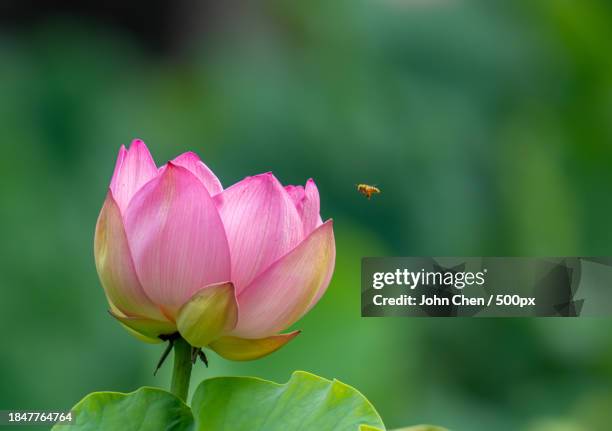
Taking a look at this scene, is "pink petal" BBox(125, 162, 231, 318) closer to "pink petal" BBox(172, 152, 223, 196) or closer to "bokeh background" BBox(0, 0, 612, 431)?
"pink petal" BBox(172, 152, 223, 196)

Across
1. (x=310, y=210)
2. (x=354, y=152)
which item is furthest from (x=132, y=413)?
(x=354, y=152)

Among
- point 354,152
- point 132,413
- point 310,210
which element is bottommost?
point 132,413

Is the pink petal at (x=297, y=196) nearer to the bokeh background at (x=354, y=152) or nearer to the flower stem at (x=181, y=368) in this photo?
the flower stem at (x=181, y=368)

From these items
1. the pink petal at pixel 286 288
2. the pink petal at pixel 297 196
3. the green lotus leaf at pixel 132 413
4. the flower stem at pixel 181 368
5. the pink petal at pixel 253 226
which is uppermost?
the pink petal at pixel 297 196

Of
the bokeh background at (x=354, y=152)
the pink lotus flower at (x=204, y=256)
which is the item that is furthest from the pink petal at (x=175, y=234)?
the bokeh background at (x=354, y=152)

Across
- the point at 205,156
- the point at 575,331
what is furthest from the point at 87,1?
the point at 575,331

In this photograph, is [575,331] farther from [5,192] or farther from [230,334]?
[230,334]

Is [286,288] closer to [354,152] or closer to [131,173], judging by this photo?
[131,173]
